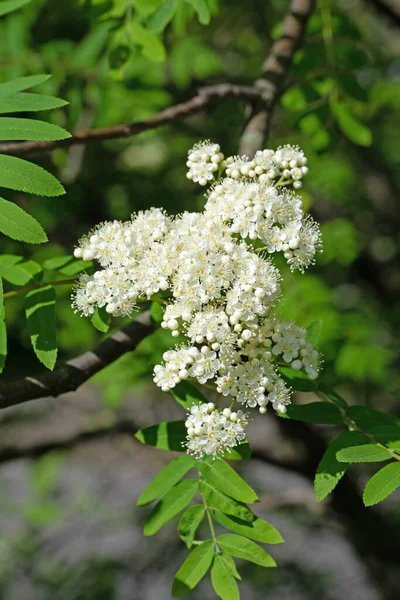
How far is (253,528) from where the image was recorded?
75.7 inches

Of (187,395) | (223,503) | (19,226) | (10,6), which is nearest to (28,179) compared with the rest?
(19,226)

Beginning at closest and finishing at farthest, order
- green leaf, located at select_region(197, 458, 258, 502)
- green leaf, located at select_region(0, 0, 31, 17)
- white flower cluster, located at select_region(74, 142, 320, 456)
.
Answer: white flower cluster, located at select_region(74, 142, 320, 456), green leaf, located at select_region(197, 458, 258, 502), green leaf, located at select_region(0, 0, 31, 17)

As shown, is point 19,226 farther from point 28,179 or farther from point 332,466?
point 332,466

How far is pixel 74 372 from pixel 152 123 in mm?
1220

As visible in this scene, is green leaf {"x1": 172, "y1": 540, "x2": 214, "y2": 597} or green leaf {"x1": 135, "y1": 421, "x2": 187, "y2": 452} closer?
green leaf {"x1": 172, "y1": 540, "x2": 214, "y2": 597}

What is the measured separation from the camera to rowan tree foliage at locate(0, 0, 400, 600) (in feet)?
6.02

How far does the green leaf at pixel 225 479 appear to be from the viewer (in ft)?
6.23

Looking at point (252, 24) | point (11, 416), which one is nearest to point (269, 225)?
point (252, 24)

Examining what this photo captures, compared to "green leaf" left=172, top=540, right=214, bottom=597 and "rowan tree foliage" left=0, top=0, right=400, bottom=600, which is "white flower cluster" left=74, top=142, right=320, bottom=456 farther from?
"green leaf" left=172, top=540, right=214, bottom=597

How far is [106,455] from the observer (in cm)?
758

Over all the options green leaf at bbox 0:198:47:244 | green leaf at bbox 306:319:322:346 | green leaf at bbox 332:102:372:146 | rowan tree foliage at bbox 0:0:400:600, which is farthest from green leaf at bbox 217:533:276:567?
green leaf at bbox 332:102:372:146

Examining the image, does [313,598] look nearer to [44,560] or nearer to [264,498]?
[264,498]

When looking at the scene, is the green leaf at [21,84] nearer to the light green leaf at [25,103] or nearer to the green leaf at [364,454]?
the light green leaf at [25,103]

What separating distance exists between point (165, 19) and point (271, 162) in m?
0.86
